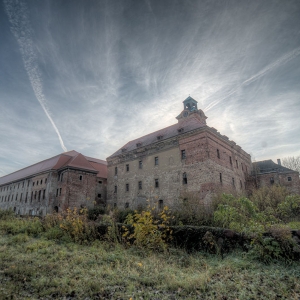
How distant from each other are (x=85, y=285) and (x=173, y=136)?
70.0 ft

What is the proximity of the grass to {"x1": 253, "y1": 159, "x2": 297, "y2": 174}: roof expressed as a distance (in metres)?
27.8

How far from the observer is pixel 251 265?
198 inches

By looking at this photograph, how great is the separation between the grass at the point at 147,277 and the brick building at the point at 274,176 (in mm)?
26911

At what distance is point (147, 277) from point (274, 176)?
29733mm

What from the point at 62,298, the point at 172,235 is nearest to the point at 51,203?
the point at 172,235

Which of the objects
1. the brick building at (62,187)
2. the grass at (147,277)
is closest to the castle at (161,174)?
the brick building at (62,187)

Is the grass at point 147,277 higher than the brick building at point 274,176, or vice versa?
the brick building at point 274,176

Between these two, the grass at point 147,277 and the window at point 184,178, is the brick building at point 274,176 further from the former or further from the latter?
the grass at point 147,277

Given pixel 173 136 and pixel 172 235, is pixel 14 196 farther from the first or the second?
pixel 172 235

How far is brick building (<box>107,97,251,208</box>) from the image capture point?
851 inches

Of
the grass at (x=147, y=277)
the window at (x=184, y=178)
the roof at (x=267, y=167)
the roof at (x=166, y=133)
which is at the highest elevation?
the roof at (x=166, y=133)

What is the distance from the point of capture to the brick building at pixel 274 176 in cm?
2745

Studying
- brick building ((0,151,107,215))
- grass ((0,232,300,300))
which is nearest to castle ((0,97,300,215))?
brick building ((0,151,107,215))

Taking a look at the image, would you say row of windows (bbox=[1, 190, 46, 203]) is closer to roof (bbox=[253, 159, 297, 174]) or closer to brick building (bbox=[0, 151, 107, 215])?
brick building (bbox=[0, 151, 107, 215])
